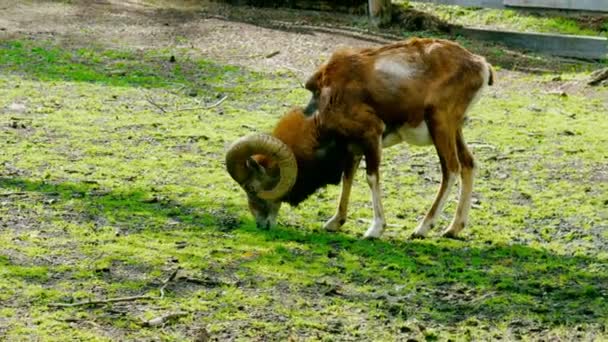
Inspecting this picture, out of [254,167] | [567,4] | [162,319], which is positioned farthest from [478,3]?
[162,319]

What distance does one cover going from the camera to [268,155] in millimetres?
10320

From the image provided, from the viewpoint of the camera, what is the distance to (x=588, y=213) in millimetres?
10867

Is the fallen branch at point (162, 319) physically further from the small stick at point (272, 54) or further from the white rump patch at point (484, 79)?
the small stick at point (272, 54)

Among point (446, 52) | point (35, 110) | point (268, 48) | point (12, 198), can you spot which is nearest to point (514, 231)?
point (446, 52)

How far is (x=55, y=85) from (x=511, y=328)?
32.1ft

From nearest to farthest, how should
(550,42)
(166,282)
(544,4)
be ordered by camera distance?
(166,282)
(550,42)
(544,4)

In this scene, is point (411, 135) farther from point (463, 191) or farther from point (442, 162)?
point (463, 191)

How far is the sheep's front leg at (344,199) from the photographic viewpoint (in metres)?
10.5

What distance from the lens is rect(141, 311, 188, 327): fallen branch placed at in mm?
7910

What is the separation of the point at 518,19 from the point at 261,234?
11.8 meters

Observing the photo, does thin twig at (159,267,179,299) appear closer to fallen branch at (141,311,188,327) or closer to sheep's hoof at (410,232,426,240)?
fallen branch at (141,311,188,327)

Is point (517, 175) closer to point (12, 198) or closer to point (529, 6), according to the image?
point (12, 198)

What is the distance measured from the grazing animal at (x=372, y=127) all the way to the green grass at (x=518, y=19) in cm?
1007

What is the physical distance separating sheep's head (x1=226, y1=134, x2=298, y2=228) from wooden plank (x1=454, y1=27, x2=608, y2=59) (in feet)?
30.2
